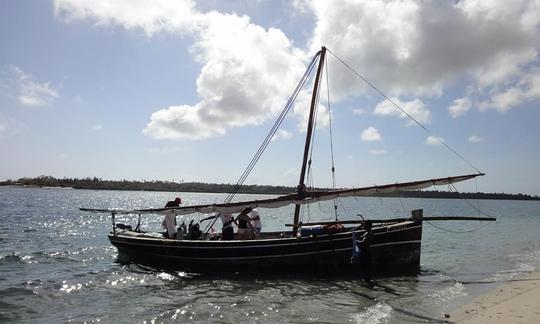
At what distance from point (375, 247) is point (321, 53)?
8.84 meters

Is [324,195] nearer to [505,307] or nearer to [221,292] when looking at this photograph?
[221,292]

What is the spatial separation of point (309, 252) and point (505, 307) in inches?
274

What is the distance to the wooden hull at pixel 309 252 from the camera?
52.9 feet

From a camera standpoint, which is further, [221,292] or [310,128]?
[310,128]

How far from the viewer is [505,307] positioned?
10.7 m

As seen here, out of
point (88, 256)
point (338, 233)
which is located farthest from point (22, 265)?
point (338, 233)

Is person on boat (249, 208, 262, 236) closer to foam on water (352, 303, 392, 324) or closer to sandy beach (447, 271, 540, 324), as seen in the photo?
foam on water (352, 303, 392, 324)

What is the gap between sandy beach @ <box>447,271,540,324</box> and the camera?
9641 mm

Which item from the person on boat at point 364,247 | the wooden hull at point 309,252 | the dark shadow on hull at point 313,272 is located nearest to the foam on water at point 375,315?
the person on boat at point 364,247

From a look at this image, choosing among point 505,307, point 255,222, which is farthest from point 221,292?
point 505,307

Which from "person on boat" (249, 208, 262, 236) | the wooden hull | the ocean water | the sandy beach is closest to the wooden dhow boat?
the wooden hull

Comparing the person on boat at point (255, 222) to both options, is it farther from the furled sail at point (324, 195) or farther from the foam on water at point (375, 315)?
the foam on water at point (375, 315)

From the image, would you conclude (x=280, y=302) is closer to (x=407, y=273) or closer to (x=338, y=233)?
(x=338, y=233)

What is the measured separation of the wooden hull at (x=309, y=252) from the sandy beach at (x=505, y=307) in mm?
3504
